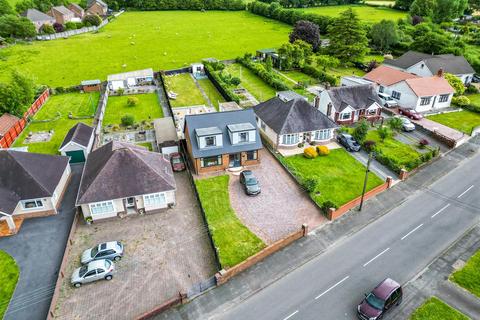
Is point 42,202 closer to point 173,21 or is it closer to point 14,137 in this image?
point 14,137

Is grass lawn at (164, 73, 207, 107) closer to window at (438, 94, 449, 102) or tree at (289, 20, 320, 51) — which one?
tree at (289, 20, 320, 51)

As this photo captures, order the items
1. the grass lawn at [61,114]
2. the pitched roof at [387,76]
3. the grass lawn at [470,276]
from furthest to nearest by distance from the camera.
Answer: the pitched roof at [387,76] < the grass lawn at [61,114] < the grass lawn at [470,276]

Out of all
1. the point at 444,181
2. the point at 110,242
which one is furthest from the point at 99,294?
the point at 444,181

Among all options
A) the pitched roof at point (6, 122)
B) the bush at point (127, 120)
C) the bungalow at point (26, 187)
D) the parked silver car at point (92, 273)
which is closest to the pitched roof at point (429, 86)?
the bush at point (127, 120)

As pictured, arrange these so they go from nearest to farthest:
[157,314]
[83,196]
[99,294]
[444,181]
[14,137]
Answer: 1. [157,314]
2. [99,294]
3. [83,196]
4. [444,181]
5. [14,137]

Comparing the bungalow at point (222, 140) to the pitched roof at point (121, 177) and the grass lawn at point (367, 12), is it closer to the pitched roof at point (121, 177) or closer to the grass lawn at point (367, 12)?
the pitched roof at point (121, 177)

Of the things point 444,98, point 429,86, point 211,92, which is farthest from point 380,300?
point 211,92

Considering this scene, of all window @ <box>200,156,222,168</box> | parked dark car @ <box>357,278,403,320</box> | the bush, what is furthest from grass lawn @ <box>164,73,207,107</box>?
parked dark car @ <box>357,278,403,320</box>
